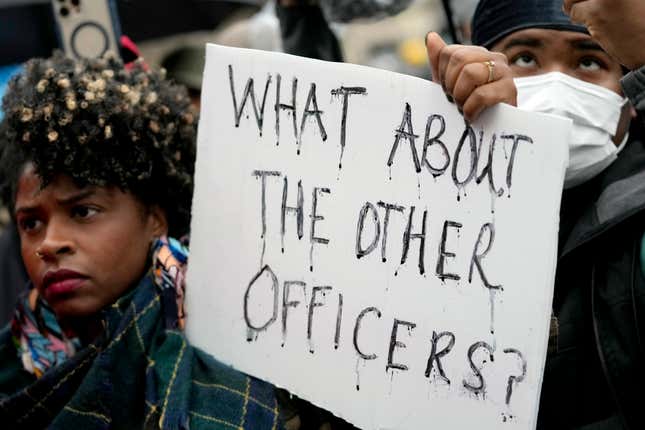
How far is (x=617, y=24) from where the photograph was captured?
1718mm

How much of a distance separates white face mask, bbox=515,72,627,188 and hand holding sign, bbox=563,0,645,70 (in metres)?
0.24

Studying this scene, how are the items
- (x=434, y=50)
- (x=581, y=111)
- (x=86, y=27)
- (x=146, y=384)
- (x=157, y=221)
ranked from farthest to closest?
(x=86, y=27) → (x=157, y=221) → (x=146, y=384) → (x=581, y=111) → (x=434, y=50)

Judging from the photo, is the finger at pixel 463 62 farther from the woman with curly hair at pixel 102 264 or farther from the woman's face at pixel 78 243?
the woman's face at pixel 78 243

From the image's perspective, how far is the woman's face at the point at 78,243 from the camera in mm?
2203

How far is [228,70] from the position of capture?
6.94ft

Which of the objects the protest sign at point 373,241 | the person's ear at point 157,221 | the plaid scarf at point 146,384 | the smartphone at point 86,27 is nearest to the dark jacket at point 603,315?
the protest sign at point 373,241

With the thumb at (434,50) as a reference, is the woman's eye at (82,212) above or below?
below

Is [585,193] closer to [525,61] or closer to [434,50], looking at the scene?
[525,61]

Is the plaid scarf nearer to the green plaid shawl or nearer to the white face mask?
the green plaid shawl

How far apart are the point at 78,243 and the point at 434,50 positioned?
985 mm

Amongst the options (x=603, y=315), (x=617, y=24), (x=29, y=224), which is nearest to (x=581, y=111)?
(x=617, y=24)

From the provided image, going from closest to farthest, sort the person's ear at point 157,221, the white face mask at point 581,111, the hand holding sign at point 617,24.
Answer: the hand holding sign at point 617,24 < the white face mask at point 581,111 < the person's ear at point 157,221

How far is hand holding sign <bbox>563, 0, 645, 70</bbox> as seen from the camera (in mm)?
1694

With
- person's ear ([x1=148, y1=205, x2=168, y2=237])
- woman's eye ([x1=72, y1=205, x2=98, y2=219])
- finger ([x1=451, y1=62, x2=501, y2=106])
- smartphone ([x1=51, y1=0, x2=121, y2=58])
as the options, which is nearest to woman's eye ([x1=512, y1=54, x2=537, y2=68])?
finger ([x1=451, y1=62, x2=501, y2=106])
